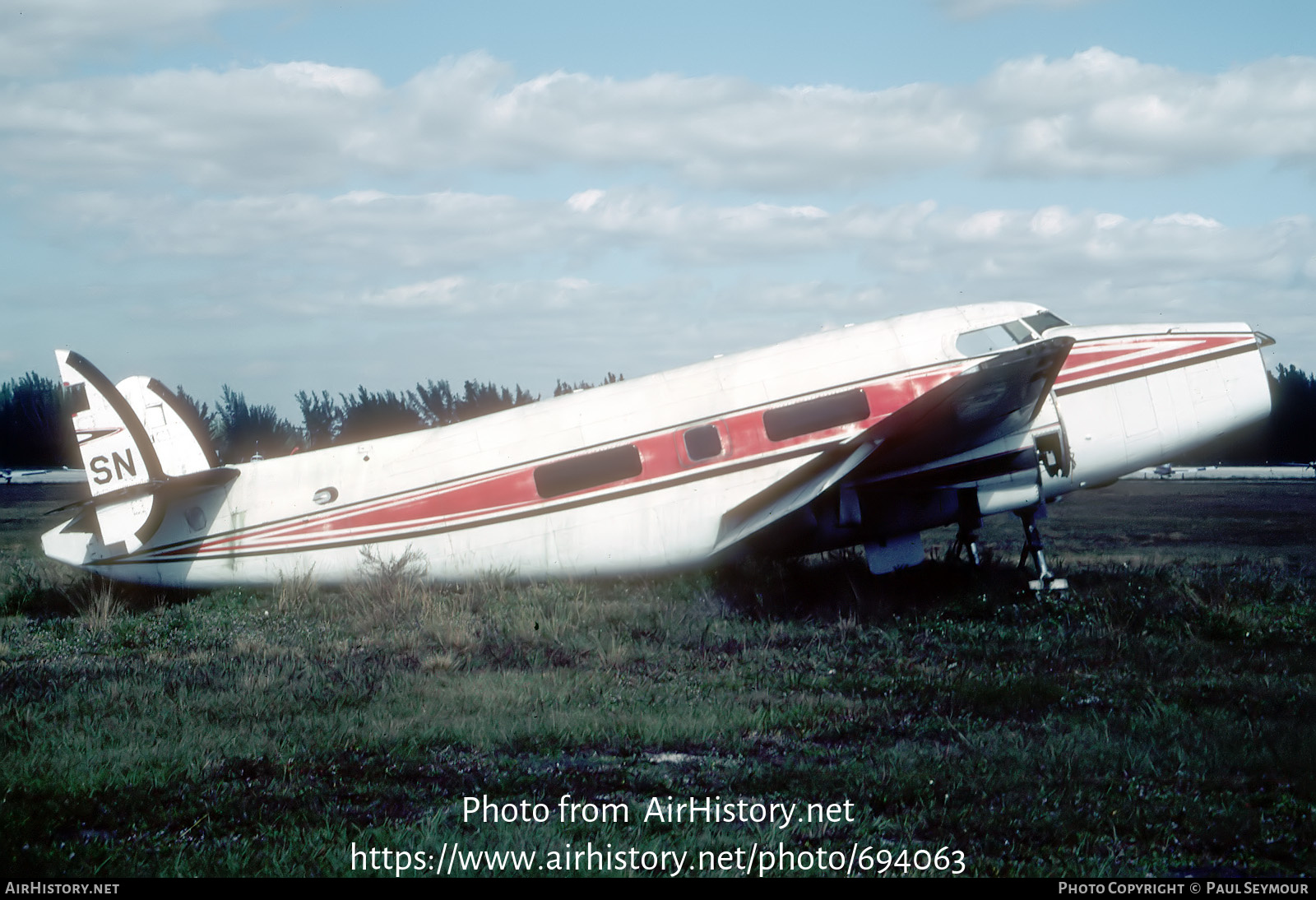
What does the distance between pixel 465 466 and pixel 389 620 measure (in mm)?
1850

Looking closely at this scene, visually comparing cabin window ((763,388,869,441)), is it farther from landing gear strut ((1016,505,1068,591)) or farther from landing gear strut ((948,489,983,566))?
landing gear strut ((1016,505,1068,591))

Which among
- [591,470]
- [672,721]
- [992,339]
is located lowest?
[672,721]

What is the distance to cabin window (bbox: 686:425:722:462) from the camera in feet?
34.8

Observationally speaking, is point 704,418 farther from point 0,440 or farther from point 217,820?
point 0,440

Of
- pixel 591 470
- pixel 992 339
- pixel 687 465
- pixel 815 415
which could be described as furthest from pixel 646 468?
pixel 992 339

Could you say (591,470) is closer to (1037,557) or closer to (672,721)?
(672,721)

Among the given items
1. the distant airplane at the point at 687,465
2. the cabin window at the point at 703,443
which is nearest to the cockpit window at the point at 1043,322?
the distant airplane at the point at 687,465

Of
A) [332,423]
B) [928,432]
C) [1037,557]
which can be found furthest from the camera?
[332,423]

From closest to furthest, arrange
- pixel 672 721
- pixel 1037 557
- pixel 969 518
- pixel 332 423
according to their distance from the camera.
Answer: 1. pixel 672 721
2. pixel 969 518
3. pixel 1037 557
4. pixel 332 423

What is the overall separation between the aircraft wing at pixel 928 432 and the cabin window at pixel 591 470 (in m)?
1.20

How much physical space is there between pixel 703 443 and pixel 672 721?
4384mm

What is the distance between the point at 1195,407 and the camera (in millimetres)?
11211

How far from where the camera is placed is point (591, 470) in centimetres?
1063

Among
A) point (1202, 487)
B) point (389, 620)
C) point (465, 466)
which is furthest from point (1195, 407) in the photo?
point (1202, 487)
